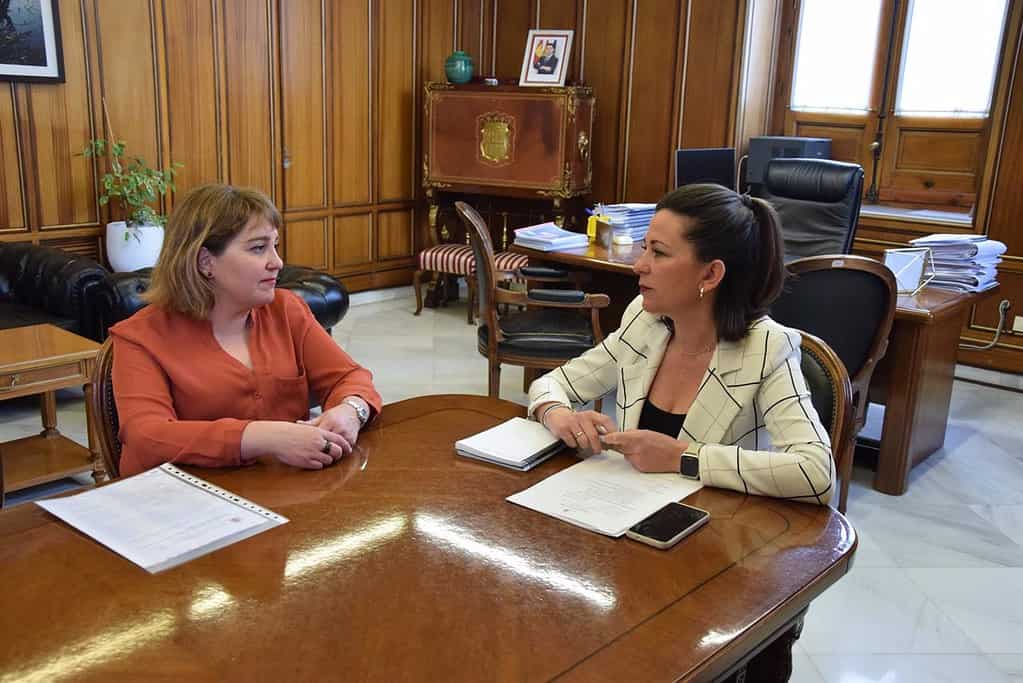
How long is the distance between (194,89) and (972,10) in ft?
14.7

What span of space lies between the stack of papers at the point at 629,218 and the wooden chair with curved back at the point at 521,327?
648 mm

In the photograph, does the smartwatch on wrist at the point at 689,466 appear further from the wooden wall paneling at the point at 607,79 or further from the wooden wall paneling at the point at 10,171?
the wooden wall paneling at the point at 607,79

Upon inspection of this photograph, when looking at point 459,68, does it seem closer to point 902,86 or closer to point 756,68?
point 756,68

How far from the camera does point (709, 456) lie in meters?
1.52

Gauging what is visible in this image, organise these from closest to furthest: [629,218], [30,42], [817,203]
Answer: [817,203]
[629,218]
[30,42]

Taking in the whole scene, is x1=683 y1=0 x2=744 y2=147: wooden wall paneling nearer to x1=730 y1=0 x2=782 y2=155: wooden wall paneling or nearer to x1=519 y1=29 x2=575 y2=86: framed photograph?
x1=730 y1=0 x2=782 y2=155: wooden wall paneling

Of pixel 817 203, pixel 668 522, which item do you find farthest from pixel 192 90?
pixel 668 522

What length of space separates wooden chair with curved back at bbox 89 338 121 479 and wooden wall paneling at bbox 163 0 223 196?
4.01m

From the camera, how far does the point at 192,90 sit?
17.6 ft

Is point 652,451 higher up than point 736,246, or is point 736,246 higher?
point 736,246

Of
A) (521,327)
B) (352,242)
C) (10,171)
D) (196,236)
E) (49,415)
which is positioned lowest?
(49,415)

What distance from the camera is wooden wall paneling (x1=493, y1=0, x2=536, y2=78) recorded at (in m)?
6.61

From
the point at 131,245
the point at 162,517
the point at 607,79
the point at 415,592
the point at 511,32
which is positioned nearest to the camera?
the point at 415,592

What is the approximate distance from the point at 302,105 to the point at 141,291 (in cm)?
237
